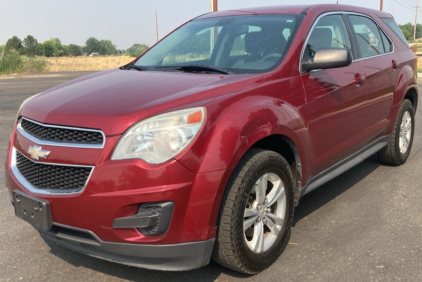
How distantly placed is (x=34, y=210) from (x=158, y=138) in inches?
33.9

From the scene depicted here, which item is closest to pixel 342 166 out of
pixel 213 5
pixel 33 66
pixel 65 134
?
pixel 65 134

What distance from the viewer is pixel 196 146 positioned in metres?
2.32

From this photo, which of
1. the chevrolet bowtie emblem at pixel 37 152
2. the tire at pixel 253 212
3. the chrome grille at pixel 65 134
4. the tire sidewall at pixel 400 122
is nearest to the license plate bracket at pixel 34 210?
the chevrolet bowtie emblem at pixel 37 152

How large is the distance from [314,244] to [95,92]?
191 centimetres

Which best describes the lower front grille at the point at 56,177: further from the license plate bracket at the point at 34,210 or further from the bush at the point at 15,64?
the bush at the point at 15,64

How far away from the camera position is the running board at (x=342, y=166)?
3431 millimetres

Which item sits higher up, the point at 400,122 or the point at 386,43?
the point at 386,43

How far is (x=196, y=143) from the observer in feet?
7.62

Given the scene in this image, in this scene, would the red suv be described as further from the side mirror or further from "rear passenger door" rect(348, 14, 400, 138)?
"rear passenger door" rect(348, 14, 400, 138)

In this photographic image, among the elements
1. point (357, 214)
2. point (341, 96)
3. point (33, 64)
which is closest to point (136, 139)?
point (341, 96)

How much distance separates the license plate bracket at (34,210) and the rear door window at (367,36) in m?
3.15

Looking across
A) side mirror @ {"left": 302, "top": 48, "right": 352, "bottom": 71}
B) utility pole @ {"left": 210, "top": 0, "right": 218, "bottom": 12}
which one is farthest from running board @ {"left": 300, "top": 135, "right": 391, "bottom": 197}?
utility pole @ {"left": 210, "top": 0, "right": 218, "bottom": 12}

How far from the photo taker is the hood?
94.0 inches

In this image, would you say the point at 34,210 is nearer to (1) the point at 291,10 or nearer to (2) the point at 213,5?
(1) the point at 291,10
